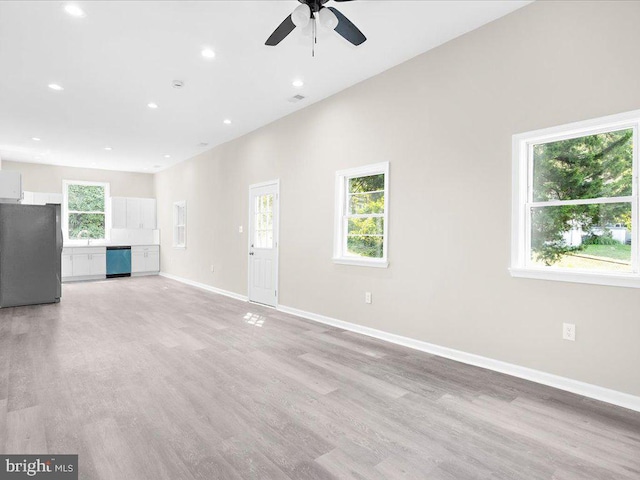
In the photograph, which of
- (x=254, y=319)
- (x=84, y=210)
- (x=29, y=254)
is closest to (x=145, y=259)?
(x=84, y=210)

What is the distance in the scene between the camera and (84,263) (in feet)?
29.2

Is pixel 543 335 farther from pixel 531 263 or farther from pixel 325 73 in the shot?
pixel 325 73

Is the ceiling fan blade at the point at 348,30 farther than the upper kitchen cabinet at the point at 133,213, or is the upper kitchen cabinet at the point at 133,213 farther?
the upper kitchen cabinet at the point at 133,213

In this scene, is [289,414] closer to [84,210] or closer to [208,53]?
[208,53]

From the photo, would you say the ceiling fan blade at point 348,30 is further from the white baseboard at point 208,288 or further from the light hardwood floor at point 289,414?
the white baseboard at point 208,288

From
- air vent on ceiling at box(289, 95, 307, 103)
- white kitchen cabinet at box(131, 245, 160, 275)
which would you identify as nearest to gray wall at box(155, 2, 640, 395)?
air vent on ceiling at box(289, 95, 307, 103)

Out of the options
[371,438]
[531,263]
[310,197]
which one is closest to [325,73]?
[310,197]

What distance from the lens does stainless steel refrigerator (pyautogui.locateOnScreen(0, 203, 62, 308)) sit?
5637 mm

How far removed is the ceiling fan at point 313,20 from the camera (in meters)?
2.39

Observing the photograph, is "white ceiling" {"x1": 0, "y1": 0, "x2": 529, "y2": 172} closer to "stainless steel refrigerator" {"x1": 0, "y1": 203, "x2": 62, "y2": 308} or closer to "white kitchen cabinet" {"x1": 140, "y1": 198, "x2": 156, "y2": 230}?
"stainless steel refrigerator" {"x1": 0, "y1": 203, "x2": 62, "y2": 308}

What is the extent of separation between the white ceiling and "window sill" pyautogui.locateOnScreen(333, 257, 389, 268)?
2252 mm

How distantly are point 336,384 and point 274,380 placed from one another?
1.71 feet

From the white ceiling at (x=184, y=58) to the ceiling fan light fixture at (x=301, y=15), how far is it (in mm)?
406

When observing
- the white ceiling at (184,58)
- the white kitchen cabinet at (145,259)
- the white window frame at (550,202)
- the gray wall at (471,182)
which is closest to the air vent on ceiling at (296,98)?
the white ceiling at (184,58)
